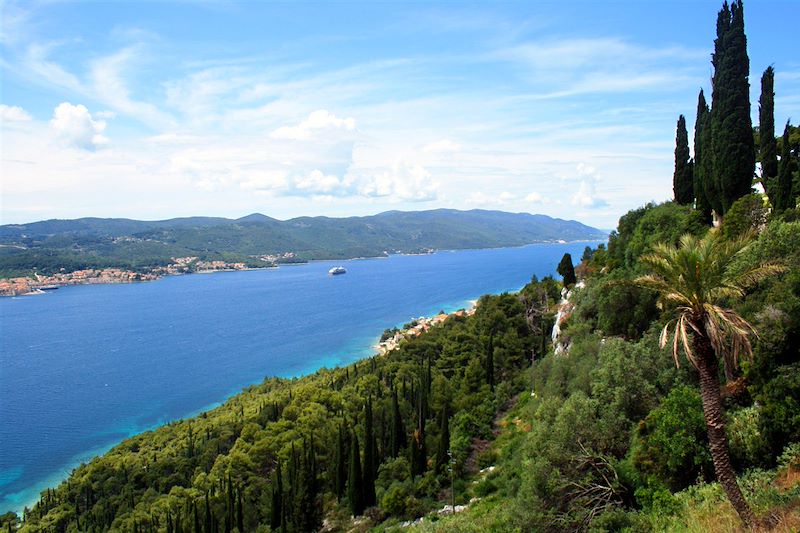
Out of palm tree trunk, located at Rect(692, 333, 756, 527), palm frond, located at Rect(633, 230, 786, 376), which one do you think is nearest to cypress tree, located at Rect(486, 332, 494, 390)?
palm tree trunk, located at Rect(692, 333, 756, 527)

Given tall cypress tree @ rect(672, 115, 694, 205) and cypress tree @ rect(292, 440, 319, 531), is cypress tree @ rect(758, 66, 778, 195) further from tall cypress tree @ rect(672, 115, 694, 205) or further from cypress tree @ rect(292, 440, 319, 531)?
cypress tree @ rect(292, 440, 319, 531)

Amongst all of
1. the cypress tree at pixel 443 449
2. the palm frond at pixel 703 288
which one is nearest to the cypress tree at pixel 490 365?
the cypress tree at pixel 443 449

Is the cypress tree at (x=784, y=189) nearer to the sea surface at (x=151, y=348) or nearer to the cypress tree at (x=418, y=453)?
the cypress tree at (x=418, y=453)

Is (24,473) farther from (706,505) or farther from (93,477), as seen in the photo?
(706,505)

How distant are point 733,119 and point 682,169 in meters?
11.4

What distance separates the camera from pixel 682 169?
116 feet

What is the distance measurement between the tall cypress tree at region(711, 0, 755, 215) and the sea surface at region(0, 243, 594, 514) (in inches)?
2317

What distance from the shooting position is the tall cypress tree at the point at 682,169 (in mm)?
35188

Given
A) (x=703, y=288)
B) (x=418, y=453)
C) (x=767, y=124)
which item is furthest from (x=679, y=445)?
(x=767, y=124)

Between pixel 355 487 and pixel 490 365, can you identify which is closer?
pixel 355 487

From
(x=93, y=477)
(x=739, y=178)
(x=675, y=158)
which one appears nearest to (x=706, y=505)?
(x=739, y=178)

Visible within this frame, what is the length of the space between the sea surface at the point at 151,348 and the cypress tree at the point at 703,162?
2293 inches

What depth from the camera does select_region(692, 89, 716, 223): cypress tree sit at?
26.6 m

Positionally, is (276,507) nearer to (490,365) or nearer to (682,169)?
(490,365)
